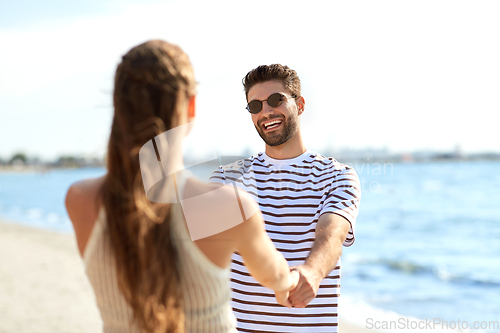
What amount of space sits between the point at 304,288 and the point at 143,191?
860 mm

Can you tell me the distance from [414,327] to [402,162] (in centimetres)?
4099

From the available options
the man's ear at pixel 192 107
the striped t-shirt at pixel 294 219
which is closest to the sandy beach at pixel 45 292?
the striped t-shirt at pixel 294 219

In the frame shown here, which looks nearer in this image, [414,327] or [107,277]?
[107,277]

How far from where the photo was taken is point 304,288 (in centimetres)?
175

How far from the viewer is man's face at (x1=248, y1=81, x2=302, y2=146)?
2.38m

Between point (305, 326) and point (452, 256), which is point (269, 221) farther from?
point (452, 256)

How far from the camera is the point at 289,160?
2.37 meters

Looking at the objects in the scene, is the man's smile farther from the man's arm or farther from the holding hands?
the holding hands

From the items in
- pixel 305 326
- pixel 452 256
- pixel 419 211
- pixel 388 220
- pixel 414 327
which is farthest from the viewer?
pixel 419 211

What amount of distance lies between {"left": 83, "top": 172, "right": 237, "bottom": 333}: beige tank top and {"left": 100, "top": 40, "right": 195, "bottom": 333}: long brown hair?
0.03 meters

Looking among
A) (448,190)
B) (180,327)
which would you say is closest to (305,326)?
(180,327)

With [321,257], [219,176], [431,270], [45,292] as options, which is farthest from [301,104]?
[431,270]

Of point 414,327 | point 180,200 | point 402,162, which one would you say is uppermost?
point 180,200

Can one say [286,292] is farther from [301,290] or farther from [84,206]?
[84,206]
